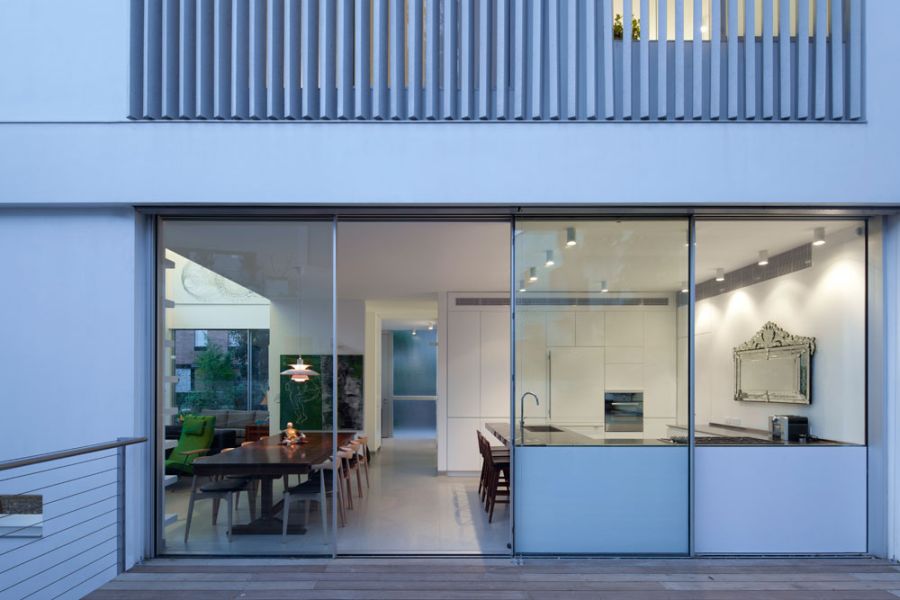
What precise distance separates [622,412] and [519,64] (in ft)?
8.67

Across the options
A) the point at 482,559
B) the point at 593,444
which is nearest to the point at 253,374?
the point at 482,559

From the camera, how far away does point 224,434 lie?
4906mm

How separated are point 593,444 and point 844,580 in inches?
71.3

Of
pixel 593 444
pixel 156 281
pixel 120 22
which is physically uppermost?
pixel 120 22

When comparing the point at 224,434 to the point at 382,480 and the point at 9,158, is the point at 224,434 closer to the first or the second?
the point at 9,158

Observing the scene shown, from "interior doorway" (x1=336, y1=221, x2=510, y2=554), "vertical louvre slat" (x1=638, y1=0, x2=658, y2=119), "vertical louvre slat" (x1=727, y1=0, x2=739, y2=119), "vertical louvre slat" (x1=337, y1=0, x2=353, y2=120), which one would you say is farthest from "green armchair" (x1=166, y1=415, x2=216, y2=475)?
"vertical louvre slat" (x1=727, y1=0, x2=739, y2=119)

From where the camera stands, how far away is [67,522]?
4.63 metres

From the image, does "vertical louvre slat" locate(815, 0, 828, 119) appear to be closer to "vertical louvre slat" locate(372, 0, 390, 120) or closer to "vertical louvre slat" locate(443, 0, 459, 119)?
"vertical louvre slat" locate(443, 0, 459, 119)

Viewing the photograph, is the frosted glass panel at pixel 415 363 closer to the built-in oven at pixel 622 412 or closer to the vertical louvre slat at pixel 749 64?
the built-in oven at pixel 622 412

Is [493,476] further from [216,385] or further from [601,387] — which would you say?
[216,385]

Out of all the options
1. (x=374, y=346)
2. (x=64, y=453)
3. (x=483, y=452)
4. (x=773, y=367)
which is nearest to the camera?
(x=64, y=453)

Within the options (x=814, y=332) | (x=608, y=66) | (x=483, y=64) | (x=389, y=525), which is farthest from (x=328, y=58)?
(x=814, y=332)

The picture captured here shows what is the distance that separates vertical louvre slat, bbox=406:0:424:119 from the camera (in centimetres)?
473

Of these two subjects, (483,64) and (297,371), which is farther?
(297,371)
